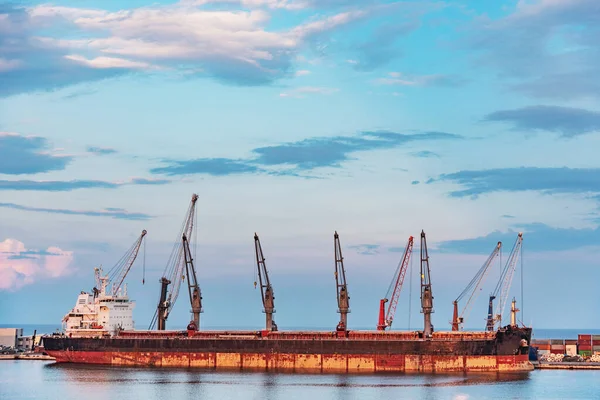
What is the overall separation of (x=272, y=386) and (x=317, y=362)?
64.7ft

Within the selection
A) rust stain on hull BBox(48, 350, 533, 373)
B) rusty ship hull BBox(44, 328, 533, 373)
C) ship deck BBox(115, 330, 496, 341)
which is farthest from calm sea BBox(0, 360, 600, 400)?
ship deck BBox(115, 330, 496, 341)

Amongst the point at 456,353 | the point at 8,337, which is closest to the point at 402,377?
the point at 456,353

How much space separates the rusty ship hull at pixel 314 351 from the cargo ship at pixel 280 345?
0.12m

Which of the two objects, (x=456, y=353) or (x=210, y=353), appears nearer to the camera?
(x=456, y=353)

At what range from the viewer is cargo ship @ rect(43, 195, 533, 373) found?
371ft

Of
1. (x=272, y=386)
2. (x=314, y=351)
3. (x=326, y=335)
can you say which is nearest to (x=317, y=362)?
(x=314, y=351)

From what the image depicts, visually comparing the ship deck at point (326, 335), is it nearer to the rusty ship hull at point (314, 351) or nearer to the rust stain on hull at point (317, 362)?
the rusty ship hull at point (314, 351)

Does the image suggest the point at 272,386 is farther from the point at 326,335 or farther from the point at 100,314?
the point at 100,314

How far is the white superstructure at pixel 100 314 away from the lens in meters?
130

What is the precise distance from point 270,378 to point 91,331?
1349 inches

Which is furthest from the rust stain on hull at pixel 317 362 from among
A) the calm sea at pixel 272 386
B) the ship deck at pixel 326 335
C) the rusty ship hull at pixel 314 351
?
the calm sea at pixel 272 386

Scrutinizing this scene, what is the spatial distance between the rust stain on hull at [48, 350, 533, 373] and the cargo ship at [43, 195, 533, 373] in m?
0.12

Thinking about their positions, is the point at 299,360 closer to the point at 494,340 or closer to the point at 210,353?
the point at 210,353

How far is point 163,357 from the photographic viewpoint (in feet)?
401
